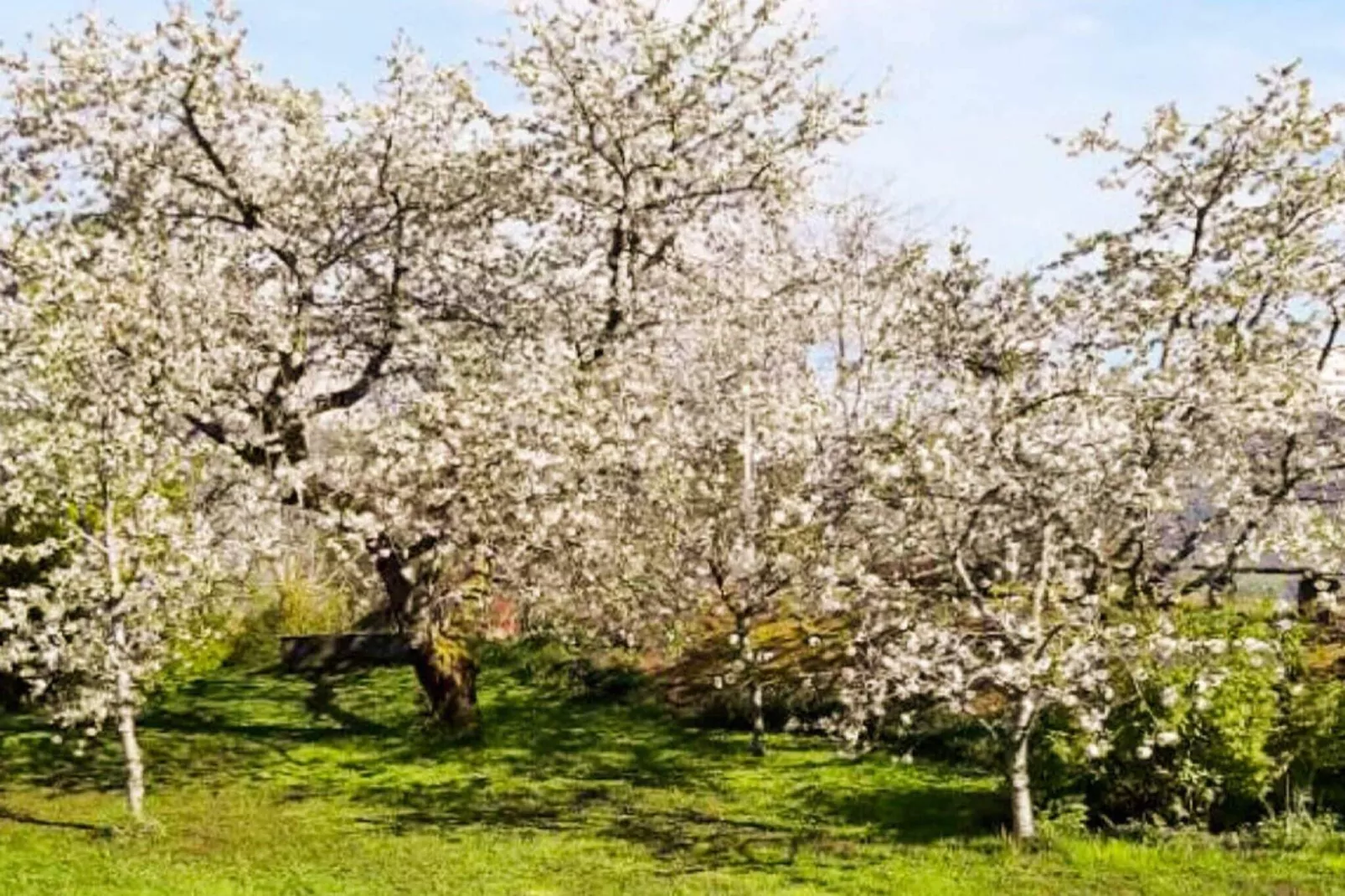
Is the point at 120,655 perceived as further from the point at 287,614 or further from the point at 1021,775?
the point at 287,614

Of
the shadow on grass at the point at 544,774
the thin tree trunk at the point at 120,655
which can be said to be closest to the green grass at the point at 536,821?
the shadow on grass at the point at 544,774

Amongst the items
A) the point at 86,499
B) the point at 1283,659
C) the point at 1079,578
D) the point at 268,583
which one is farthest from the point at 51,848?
the point at 268,583

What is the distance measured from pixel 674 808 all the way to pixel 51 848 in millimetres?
6525

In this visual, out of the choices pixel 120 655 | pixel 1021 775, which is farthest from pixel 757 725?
pixel 120 655

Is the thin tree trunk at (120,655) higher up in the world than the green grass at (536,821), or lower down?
higher up

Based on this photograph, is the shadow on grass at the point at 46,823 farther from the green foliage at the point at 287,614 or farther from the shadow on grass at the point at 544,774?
the green foliage at the point at 287,614

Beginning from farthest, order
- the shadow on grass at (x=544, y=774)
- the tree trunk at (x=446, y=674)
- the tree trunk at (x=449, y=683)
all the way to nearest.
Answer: the tree trunk at (x=449, y=683) → the tree trunk at (x=446, y=674) → the shadow on grass at (x=544, y=774)

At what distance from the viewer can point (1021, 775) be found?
42.2ft

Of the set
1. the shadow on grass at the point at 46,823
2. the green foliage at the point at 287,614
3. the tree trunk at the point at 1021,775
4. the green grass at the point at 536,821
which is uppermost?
the green foliage at the point at 287,614

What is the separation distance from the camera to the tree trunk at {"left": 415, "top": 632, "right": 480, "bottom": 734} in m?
19.4

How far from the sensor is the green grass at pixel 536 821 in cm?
1204

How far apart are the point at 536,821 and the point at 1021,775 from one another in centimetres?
522

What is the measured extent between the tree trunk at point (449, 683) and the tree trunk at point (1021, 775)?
8.86 meters

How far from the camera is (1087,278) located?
15969 mm
